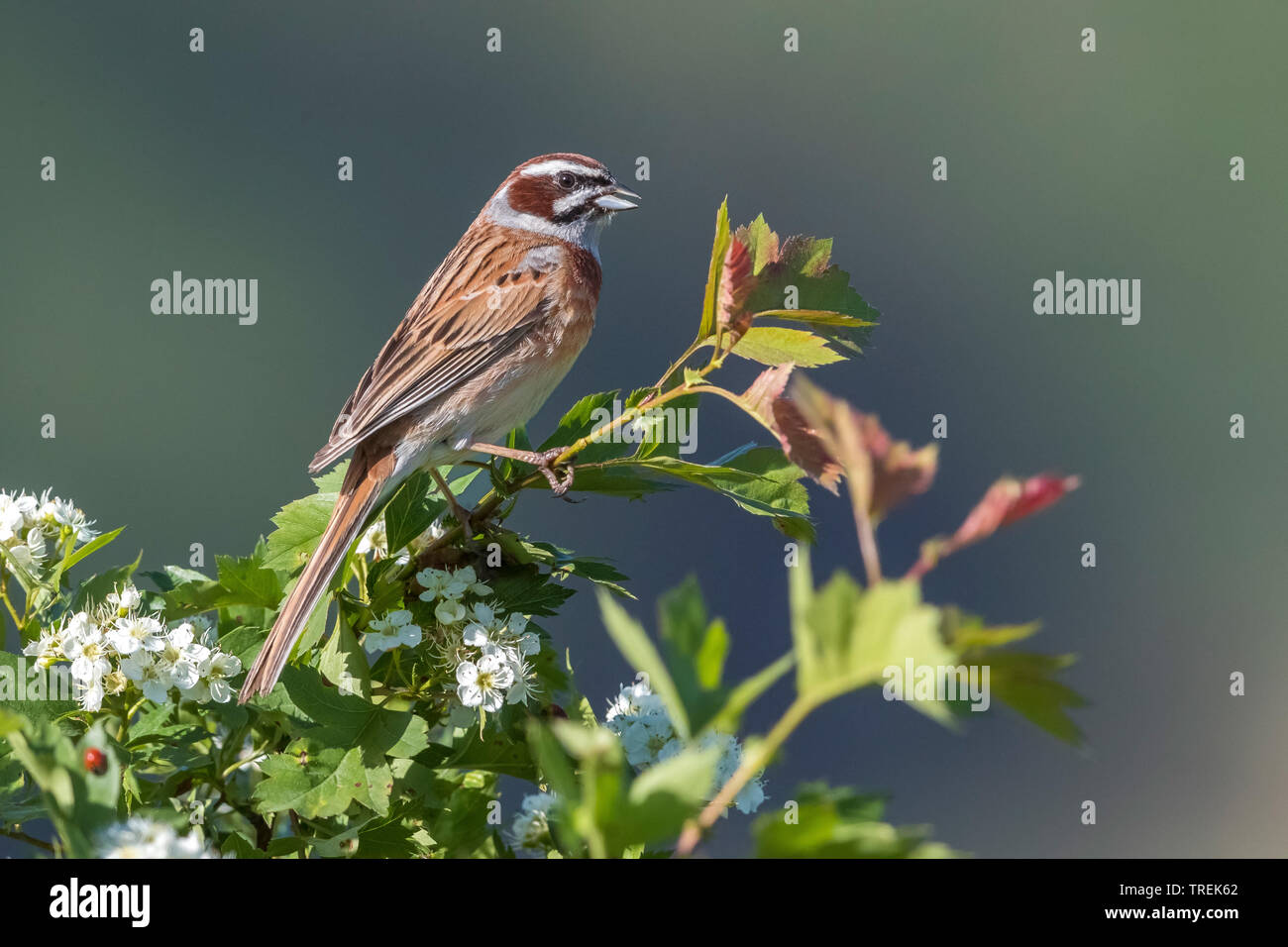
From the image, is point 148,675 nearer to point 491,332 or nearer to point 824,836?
point 824,836

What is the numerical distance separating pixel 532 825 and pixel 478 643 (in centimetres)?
20

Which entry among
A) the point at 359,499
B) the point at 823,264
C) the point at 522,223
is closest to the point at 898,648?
the point at 823,264

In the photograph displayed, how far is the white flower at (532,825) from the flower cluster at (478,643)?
0.10 meters

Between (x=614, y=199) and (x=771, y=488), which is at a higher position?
(x=614, y=199)

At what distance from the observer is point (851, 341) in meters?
1.08

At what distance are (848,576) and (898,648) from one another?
3 centimetres

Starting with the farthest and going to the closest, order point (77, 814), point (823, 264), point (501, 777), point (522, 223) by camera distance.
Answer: point (522, 223), point (501, 777), point (823, 264), point (77, 814)

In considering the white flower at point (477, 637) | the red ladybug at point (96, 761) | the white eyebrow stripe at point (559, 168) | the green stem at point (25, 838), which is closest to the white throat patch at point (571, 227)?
the white eyebrow stripe at point (559, 168)

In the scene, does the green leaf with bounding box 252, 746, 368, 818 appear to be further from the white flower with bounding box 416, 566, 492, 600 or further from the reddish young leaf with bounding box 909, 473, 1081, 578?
the reddish young leaf with bounding box 909, 473, 1081, 578

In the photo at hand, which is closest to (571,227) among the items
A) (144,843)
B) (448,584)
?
(448,584)

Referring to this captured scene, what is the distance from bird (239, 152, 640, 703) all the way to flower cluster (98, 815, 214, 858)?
113 cm

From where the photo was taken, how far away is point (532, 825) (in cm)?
113

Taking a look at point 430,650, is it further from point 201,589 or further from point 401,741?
point 201,589

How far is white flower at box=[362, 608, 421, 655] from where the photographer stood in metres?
1.08
